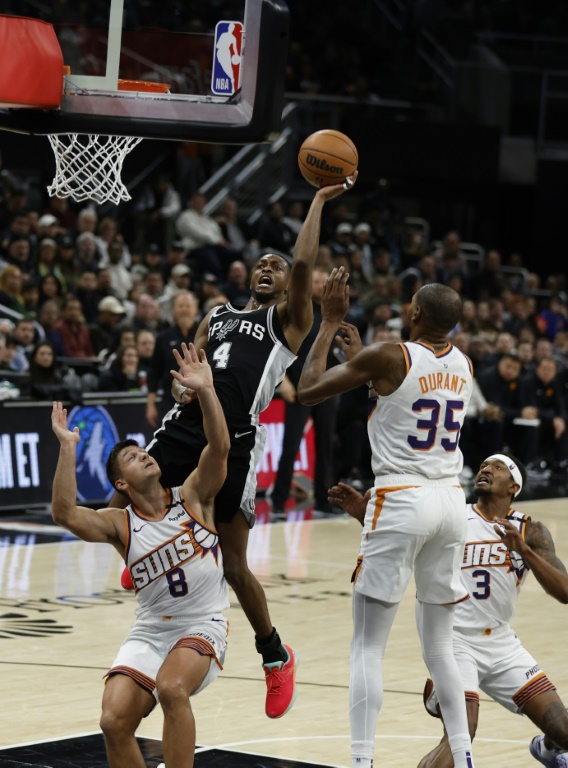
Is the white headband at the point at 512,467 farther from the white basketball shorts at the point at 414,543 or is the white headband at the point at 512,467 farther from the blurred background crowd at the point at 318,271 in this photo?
the blurred background crowd at the point at 318,271

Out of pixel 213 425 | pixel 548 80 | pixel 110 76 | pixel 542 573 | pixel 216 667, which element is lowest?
pixel 216 667

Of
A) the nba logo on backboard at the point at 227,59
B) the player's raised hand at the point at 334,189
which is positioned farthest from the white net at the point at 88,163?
the player's raised hand at the point at 334,189

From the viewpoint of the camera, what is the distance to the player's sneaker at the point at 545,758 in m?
5.95

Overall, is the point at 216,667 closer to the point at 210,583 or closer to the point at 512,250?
the point at 210,583

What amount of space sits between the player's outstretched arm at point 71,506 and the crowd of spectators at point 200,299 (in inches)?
253

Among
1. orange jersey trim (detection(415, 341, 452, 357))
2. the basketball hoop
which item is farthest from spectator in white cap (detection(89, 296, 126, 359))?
orange jersey trim (detection(415, 341, 452, 357))

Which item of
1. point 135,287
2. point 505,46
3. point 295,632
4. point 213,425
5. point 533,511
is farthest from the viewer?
point 505,46

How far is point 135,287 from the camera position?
637 inches

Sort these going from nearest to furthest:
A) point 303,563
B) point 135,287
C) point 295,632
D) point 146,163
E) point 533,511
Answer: point 295,632 → point 303,563 → point 533,511 → point 135,287 → point 146,163

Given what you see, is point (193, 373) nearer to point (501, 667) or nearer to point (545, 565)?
point (545, 565)

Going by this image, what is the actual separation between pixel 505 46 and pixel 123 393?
1444cm

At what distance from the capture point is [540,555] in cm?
600

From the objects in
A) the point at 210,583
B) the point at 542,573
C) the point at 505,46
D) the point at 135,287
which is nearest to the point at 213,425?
the point at 210,583

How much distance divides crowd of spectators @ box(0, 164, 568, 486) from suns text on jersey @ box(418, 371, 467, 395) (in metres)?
6.58
